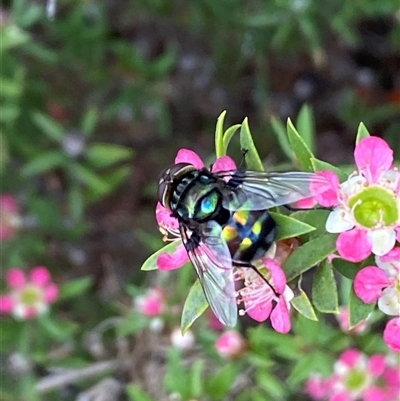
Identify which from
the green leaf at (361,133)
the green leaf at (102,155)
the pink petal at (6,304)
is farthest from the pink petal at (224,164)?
the pink petal at (6,304)

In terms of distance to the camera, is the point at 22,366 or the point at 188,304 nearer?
the point at 188,304

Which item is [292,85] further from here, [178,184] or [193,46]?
[178,184]

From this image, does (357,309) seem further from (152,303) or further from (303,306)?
(152,303)

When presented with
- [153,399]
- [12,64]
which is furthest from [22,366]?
[12,64]

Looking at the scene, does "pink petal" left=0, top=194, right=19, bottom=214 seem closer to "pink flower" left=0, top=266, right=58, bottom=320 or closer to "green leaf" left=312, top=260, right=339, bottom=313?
"pink flower" left=0, top=266, right=58, bottom=320

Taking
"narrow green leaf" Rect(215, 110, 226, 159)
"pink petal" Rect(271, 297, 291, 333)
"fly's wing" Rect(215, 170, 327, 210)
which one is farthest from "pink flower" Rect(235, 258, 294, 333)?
"narrow green leaf" Rect(215, 110, 226, 159)

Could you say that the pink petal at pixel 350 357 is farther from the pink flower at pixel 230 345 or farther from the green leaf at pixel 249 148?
the green leaf at pixel 249 148
